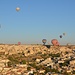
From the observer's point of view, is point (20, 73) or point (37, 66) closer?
point (20, 73)

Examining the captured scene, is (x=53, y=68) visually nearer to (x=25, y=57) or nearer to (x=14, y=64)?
(x=14, y=64)

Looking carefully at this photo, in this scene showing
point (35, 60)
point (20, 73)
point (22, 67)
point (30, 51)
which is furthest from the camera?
point (30, 51)

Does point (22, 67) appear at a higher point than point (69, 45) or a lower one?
lower

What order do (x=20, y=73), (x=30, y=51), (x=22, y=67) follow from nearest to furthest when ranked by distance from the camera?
(x=20, y=73), (x=22, y=67), (x=30, y=51)

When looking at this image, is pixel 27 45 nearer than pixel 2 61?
No

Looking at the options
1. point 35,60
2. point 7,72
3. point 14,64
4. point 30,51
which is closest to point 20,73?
point 7,72

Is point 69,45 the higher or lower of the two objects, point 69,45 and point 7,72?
the higher

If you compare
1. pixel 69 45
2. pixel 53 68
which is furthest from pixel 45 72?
pixel 69 45

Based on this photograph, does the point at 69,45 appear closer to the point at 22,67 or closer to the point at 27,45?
the point at 27,45

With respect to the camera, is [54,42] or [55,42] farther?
[54,42]
